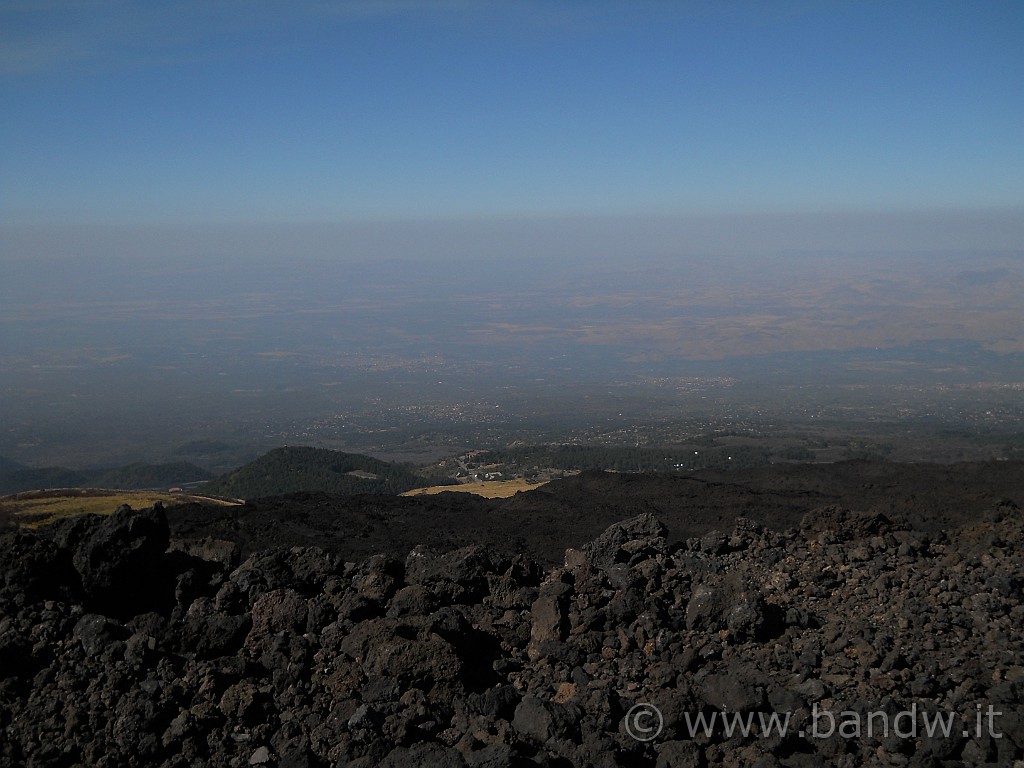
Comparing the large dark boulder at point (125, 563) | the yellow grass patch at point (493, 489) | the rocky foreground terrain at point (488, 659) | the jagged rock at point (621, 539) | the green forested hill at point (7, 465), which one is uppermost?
the large dark boulder at point (125, 563)

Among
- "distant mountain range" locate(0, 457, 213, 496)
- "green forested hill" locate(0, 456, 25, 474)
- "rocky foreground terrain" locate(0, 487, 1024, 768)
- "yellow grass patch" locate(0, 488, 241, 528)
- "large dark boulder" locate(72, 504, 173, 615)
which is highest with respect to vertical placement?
"large dark boulder" locate(72, 504, 173, 615)

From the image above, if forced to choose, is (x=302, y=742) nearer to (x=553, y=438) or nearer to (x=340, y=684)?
(x=340, y=684)

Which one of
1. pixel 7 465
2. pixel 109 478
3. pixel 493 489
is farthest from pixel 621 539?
pixel 7 465

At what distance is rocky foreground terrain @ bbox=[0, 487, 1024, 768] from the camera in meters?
6.69

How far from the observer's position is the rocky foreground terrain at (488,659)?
6688 mm

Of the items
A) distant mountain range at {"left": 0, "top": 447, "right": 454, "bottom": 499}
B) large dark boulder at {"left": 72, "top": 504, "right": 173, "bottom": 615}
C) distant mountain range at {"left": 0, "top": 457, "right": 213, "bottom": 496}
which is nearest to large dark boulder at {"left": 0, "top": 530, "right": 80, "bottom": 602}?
large dark boulder at {"left": 72, "top": 504, "right": 173, "bottom": 615}

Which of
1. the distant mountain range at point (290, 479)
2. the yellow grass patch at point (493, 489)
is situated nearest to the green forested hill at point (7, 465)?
the distant mountain range at point (290, 479)

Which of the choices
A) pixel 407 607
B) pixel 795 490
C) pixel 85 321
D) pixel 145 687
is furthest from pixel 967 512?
pixel 85 321

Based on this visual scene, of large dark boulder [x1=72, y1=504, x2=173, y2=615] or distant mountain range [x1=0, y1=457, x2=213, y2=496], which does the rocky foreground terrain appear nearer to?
large dark boulder [x1=72, y1=504, x2=173, y2=615]

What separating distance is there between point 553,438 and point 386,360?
75.2 meters

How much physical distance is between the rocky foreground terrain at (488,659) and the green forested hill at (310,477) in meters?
27.5

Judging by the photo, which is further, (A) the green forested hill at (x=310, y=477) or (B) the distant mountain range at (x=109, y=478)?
(B) the distant mountain range at (x=109, y=478)

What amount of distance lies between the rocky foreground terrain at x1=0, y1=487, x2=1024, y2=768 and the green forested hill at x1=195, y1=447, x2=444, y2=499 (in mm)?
27467

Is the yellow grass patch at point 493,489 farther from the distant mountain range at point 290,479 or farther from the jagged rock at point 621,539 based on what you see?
the jagged rock at point 621,539
